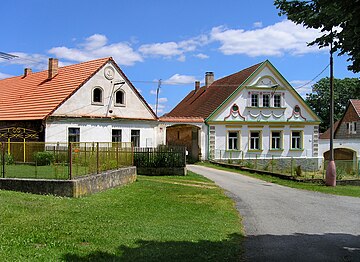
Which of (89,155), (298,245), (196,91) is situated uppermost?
(196,91)

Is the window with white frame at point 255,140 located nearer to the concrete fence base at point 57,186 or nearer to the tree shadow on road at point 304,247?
the concrete fence base at point 57,186

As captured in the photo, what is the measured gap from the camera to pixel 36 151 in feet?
50.1

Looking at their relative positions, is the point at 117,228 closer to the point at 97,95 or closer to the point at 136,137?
the point at 97,95

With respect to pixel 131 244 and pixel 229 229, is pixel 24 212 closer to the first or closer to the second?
pixel 131 244

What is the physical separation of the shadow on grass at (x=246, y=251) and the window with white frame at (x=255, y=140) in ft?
91.3

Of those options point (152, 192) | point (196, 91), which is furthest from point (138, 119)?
point (196, 91)

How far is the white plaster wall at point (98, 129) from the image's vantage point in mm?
26391

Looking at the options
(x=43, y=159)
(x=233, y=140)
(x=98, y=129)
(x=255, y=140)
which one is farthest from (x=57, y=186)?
(x=255, y=140)

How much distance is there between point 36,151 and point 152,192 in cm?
448

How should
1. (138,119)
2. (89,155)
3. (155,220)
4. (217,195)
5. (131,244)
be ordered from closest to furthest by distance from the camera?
(131,244) < (155,220) < (89,155) < (217,195) < (138,119)

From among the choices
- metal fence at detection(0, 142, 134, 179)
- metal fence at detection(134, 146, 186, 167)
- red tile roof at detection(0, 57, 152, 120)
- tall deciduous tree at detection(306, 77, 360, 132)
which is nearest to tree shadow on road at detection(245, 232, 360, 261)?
metal fence at detection(0, 142, 134, 179)

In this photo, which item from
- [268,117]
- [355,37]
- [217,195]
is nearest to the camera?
[355,37]

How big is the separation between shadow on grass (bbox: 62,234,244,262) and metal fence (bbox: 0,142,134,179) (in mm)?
6276

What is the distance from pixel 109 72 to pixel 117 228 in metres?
21.6
